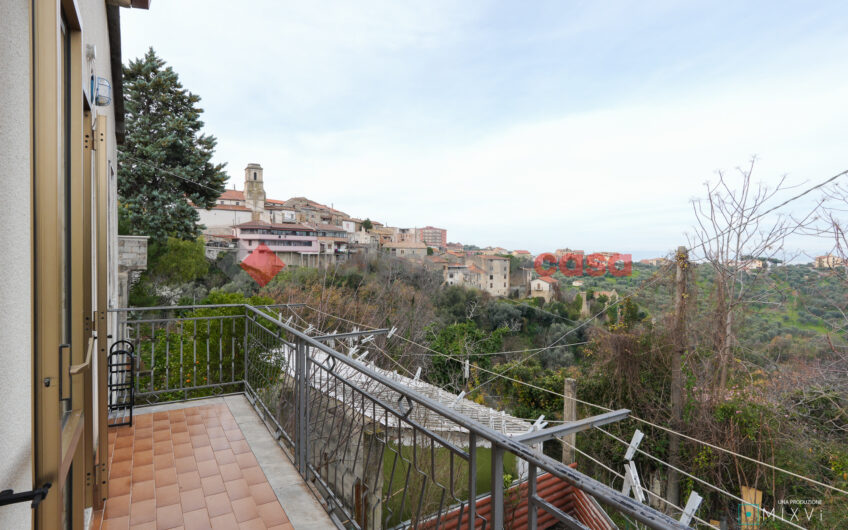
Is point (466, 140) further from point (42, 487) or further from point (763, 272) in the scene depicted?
point (42, 487)

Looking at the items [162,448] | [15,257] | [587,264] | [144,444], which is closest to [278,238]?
[587,264]

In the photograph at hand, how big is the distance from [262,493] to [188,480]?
1.71 ft

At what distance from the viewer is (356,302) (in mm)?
16328

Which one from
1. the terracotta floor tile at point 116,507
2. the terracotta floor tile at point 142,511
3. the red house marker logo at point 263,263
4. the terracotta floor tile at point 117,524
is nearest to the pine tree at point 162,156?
the red house marker logo at point 263,263

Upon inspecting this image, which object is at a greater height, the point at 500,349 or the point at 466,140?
the point at 466,140

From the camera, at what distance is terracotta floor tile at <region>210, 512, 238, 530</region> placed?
82.6 inches

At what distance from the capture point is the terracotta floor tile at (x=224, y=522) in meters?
2.10

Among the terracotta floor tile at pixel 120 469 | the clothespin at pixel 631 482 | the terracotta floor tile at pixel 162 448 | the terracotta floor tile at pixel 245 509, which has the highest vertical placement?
the terracotta floor tile at pixel 162 448

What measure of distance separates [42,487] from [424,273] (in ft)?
66.9

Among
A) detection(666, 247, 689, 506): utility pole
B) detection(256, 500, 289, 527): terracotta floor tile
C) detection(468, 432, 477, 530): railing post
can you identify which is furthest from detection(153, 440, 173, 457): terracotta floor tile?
detection(666, 247, 689, 506): utility pole

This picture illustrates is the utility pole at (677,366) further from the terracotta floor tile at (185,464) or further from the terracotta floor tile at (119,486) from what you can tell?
the terracotta floor tile at (119,486)

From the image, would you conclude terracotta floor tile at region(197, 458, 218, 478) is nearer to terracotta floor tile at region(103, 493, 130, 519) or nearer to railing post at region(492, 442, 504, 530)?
terracotta floor tile at region(103, 493, 130, 519)

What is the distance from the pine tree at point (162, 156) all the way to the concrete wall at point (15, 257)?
15536mm

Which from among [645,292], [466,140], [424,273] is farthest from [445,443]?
[466,140]
